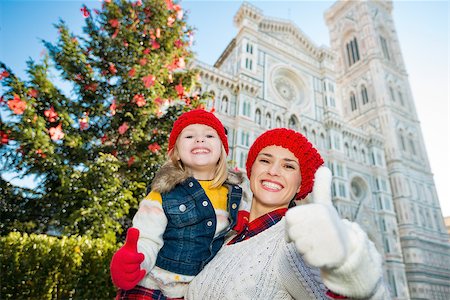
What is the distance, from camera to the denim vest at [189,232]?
1.80 metres

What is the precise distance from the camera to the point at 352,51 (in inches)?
1356

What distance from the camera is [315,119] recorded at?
2288 centimetres

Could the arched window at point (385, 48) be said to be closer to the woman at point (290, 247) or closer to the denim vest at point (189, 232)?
the woman at point (290, 247)

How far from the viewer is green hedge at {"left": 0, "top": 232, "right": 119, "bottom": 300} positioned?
4.21m

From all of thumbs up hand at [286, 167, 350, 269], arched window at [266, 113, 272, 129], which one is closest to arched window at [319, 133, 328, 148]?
arched window at [266, 113, 272, 129]

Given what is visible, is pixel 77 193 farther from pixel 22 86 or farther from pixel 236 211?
pixel 236 211

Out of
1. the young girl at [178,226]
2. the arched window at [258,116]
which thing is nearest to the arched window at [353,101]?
the arched window at [258,116]

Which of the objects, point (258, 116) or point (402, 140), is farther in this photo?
point (402, 140)

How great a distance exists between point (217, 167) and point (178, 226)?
0.63 meters

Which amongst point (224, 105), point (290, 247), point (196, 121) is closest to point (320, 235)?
point (290, 247)

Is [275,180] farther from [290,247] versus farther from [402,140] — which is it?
[402,140]

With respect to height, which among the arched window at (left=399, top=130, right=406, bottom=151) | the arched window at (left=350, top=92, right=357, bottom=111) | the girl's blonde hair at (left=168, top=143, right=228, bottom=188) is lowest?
the girl's blonde hair at (left=168, top=143, right=228, bottom=188)

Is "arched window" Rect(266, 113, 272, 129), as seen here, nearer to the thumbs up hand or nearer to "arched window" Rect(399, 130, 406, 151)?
"arched window" Rect(399, 130, 406, 151)

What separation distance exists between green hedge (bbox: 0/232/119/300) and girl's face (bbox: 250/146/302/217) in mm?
4142
